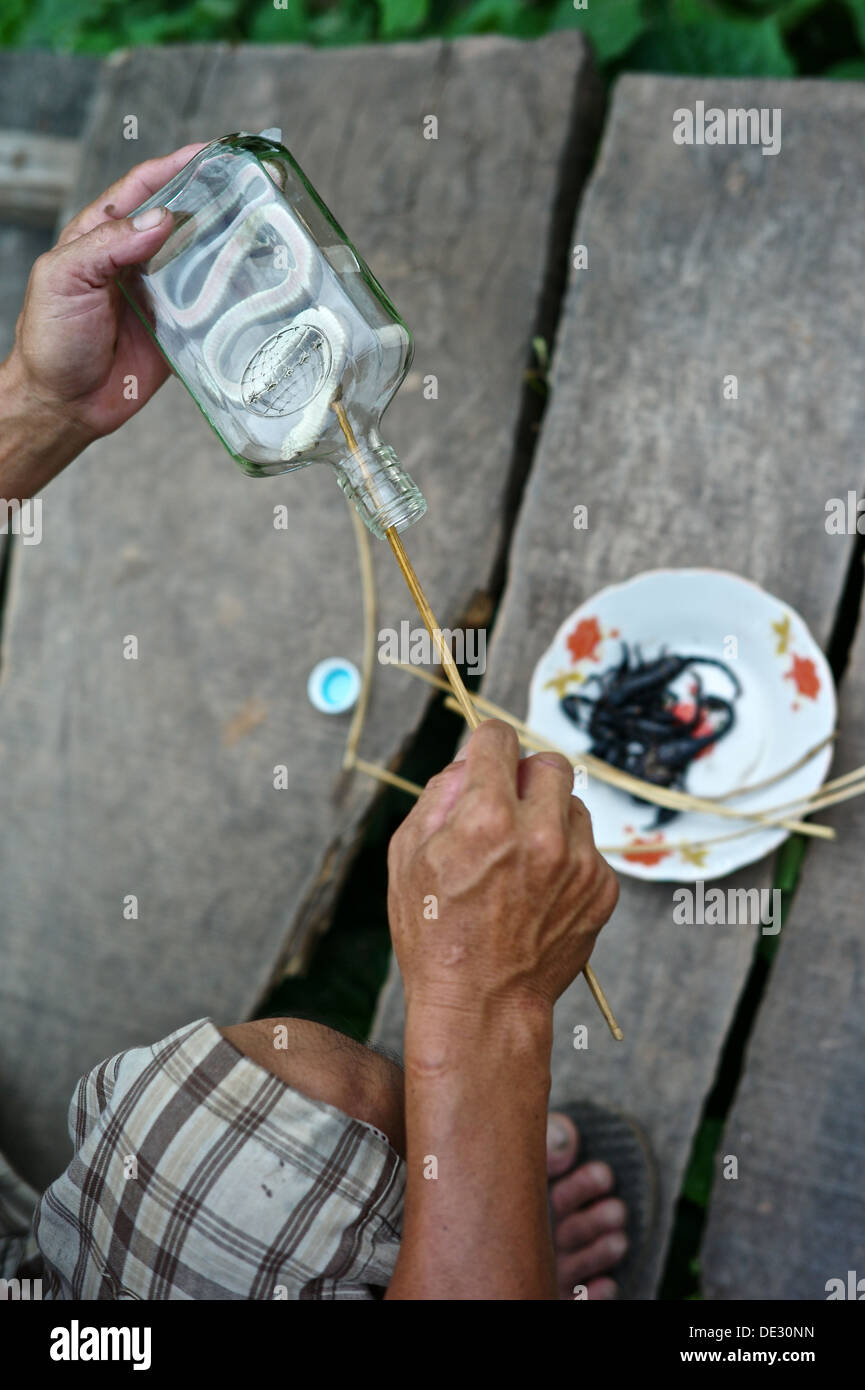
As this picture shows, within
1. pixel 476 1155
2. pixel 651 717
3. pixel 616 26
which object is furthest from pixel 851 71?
pixel 476 1155

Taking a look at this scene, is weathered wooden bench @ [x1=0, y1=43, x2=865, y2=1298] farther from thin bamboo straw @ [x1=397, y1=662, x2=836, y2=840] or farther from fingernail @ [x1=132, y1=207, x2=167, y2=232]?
fingernail @ [x1=132, y1=207, x2=167, y2=232]

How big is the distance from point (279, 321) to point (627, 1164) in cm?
153

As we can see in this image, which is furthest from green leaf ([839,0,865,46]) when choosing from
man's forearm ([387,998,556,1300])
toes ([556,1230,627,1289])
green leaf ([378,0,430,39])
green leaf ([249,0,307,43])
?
toes ([556,1230,627,1289])

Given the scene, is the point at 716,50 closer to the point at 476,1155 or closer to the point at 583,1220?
the point at 476,1155

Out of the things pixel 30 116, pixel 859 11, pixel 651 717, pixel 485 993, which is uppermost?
pixel 30 116

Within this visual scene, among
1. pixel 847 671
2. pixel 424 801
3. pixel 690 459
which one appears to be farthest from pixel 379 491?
pixel 847 671

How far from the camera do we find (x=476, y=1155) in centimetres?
104

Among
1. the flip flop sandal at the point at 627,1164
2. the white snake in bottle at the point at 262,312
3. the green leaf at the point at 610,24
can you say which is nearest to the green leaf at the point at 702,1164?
the flip flop sandal at the point at 627,1164

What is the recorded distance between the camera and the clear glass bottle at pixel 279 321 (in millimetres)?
1271

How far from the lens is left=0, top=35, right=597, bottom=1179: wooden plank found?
208 cm

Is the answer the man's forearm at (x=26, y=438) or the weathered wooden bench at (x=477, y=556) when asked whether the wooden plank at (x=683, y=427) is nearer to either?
the weathered wooden bench at (x=477, y=556)

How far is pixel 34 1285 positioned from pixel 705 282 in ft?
6.50

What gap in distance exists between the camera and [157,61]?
7.90 feet

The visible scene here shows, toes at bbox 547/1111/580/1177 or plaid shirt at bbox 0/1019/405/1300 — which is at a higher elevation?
plaid shirt at bbox 0/1019/405/1300
